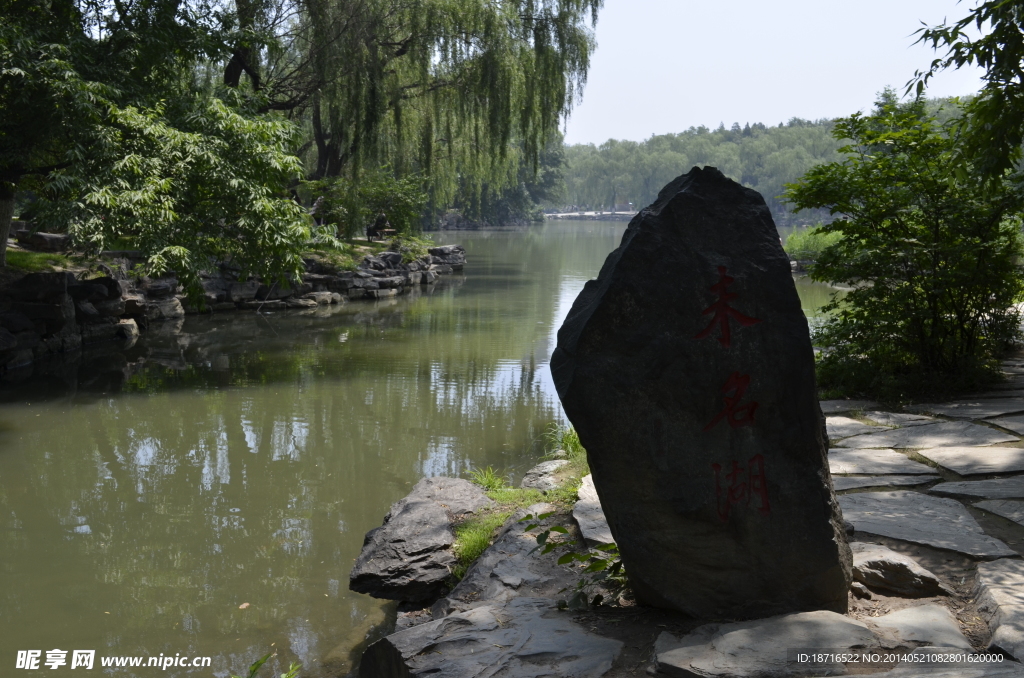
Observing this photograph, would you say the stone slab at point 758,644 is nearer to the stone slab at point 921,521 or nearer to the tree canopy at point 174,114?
the stone slab at point 921,521

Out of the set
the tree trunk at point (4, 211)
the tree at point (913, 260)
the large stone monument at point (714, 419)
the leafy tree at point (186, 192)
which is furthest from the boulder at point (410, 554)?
the tree trunk at point (4, 211)

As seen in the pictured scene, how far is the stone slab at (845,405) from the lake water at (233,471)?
6.99 feet

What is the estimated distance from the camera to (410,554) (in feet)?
12.7

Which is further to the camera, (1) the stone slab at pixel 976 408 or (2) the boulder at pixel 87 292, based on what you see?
(2) the boulder at pixel 87 292

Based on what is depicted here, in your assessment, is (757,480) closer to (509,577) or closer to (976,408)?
(509,577)

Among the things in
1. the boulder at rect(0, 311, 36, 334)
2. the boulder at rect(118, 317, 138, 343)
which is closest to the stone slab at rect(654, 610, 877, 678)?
the boulder at rect(0, 311, 36, 334)

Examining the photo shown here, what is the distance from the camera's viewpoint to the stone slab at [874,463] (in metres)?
3.84

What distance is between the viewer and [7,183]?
30.4 feet

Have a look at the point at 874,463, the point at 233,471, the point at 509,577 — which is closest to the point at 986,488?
the point at 874,463

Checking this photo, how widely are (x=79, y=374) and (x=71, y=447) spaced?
2988 millimetres

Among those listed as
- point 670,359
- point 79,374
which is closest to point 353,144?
point 79,374

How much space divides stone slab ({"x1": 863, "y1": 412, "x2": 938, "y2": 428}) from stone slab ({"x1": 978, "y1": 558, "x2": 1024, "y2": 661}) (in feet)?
6.83

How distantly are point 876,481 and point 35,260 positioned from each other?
10874 millimetres

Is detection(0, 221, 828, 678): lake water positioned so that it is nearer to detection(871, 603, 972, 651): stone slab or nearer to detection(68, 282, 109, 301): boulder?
detection(68, 282, 109, 301): boulder
